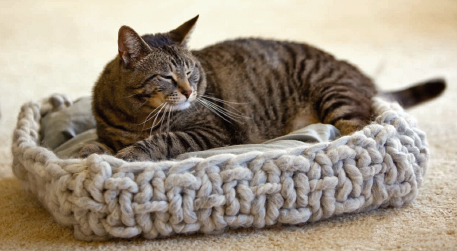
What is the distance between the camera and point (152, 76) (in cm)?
149

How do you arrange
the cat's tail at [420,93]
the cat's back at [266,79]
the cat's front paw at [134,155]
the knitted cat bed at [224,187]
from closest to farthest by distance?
the knitted cat bed at [224,187], the cat's front paw at [134,155], the cat's back at [266,79], the cat's tail at [420,93]

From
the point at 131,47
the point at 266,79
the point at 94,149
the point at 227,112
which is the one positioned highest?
the point at 131,47

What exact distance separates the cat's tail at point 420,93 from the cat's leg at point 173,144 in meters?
0.78

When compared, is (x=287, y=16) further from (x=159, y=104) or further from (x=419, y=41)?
(x=159, y=104)

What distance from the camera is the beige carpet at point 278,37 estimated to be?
118 cm

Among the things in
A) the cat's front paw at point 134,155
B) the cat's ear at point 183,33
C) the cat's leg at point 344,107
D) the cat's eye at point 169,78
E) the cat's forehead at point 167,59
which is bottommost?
the cat's front paw at point 134,155

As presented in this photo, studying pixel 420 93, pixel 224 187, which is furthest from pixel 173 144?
pixel 420 93

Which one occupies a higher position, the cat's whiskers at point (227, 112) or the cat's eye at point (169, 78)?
the cat's eye at point (169, 78)

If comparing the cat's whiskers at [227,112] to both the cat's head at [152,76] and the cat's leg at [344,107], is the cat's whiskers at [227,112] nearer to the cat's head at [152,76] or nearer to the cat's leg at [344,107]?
the cat's head at [152,76]

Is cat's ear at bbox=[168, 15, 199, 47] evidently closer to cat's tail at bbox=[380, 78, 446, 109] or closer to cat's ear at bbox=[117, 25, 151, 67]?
cat's ear at bbox=[117, 25, 151, 67]

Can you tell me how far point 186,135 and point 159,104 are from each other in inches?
5.2

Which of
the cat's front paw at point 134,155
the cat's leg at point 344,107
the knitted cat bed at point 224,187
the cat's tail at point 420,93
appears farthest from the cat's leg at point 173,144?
the cat's tail at point 420,93

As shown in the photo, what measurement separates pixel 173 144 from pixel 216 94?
327 mm

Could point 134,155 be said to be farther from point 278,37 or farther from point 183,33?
point 278,37
